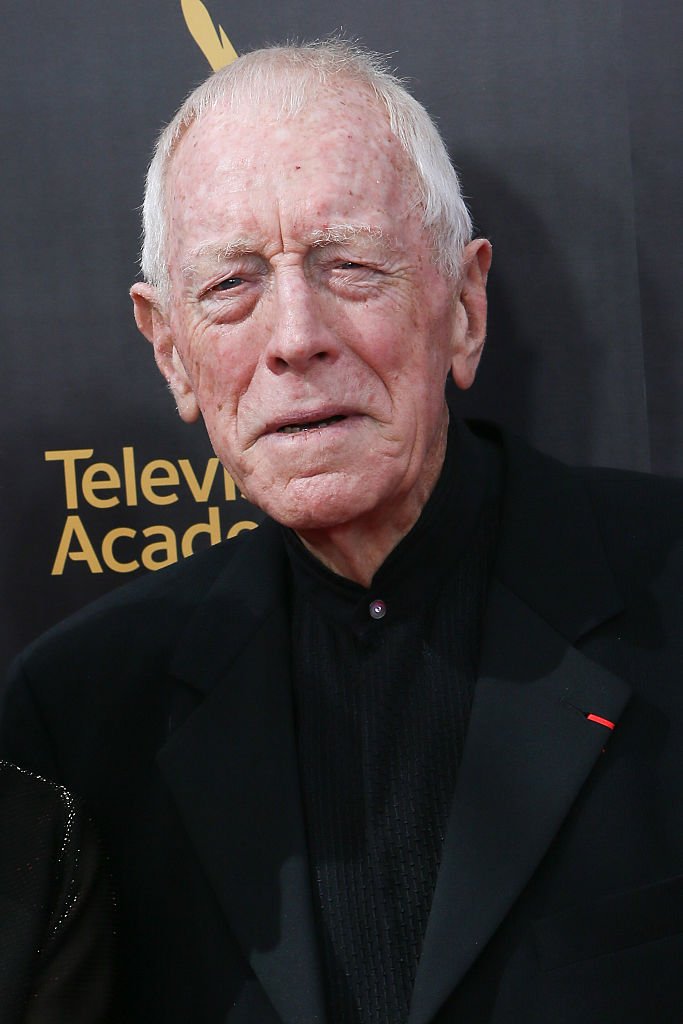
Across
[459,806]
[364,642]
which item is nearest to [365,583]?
[364,642]

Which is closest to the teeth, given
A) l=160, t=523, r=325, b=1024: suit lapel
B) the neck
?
the neck

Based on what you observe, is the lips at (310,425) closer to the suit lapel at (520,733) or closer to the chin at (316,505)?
the chin at (316,505)

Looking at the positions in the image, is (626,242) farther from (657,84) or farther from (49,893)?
(49,893)

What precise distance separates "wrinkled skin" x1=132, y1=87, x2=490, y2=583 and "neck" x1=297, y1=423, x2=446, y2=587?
6 cm

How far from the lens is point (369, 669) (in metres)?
1.51

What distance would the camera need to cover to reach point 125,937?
1.52 m

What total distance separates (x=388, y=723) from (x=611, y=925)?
341 millimetres

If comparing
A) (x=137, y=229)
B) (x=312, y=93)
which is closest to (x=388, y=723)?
(x=312, y=93)

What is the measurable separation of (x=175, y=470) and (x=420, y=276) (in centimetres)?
60

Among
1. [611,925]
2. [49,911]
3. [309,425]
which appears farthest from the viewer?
[309,425]

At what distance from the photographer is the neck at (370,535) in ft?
5.15

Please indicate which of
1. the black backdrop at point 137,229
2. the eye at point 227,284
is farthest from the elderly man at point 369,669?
the black backdrop at point 137,229

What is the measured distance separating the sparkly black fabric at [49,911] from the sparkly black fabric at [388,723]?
0.27m

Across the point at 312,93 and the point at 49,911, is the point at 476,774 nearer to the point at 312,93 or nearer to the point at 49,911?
the point at 49,911
